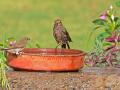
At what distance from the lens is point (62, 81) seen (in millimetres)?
5801

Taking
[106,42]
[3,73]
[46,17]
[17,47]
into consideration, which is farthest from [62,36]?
[46,17]

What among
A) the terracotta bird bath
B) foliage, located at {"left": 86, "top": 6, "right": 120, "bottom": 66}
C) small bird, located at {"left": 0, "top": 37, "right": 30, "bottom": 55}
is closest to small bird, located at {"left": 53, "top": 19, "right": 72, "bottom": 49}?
foliage, located at {"left": 86, "top": 6, "right": 120, "bottom": 66}

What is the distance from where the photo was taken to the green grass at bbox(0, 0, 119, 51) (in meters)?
16.7

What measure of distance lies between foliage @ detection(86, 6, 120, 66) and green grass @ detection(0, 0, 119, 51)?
8105mm

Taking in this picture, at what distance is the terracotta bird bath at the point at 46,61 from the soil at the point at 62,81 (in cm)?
4

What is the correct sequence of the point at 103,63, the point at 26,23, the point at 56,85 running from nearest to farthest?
1. the point at 56,85
2. the point at 103,63
3. the point at 26,23

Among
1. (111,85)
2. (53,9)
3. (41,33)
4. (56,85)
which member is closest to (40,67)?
(56,85)

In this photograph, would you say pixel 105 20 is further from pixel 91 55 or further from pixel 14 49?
pixel 14 49

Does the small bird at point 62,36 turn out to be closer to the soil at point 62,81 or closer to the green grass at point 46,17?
the soil at point 62,81

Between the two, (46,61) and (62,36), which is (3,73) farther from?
(62,36)

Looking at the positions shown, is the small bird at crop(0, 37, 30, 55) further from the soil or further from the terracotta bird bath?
the soil

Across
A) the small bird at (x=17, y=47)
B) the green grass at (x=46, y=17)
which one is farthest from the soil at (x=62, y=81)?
the green grass at (x=46, y=17)

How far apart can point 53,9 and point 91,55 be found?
46.3 feet

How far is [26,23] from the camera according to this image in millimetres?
18703
